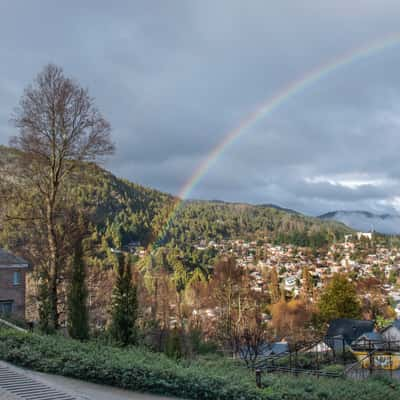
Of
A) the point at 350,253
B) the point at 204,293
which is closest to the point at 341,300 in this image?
the point at 204,293

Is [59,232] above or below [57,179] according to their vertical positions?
below

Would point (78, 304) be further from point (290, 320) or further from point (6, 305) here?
point (290, 320)

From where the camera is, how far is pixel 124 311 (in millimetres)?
16312

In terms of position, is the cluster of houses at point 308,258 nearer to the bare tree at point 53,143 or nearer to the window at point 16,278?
the window at point 16,278

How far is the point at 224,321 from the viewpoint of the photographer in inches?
1443

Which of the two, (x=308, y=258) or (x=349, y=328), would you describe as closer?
(x=349, y=328)

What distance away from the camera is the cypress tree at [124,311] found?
16266mm

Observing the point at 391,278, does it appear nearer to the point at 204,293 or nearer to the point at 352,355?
the point at 204,293

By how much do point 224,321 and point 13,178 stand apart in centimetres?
2249

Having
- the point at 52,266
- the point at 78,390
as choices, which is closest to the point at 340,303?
the point at 52,266

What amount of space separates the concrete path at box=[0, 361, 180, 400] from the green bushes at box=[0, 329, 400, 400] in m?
0.25

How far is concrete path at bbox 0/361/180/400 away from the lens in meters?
9.82

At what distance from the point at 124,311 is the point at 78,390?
19.5 ft

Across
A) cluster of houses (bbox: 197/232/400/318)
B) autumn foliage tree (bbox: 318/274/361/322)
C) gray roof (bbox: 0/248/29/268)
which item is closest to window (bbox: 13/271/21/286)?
gray roof (bbox: 0/248/29/268)
